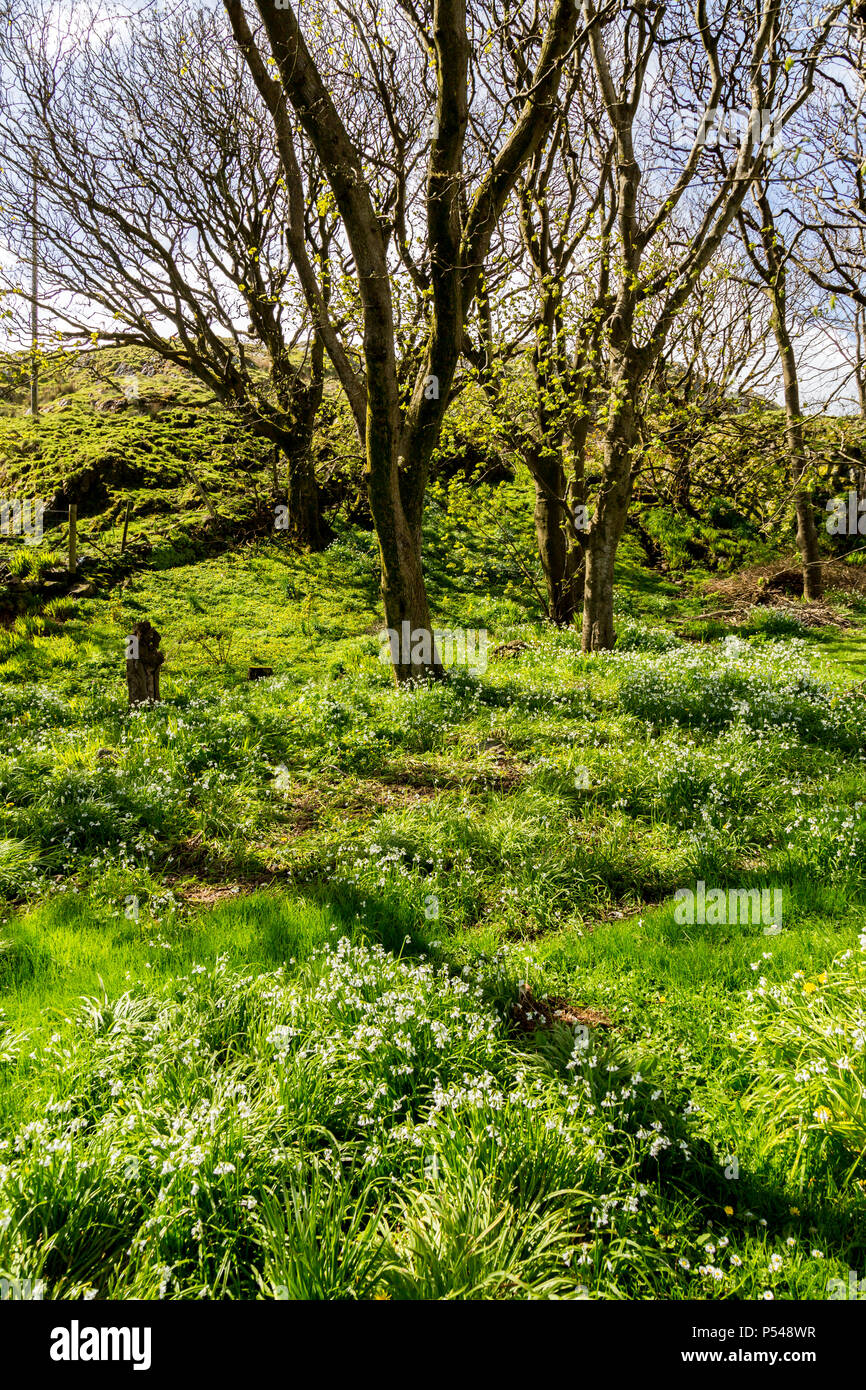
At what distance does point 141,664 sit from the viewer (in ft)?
35.7

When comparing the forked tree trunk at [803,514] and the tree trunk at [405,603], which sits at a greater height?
the forked tree trunk at [803,514]

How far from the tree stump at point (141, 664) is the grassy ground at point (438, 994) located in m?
0.73

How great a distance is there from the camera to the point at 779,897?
5191 mm

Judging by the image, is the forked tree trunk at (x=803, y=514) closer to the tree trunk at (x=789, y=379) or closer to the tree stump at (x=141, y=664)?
the tree trunk at (x=789, y=379)

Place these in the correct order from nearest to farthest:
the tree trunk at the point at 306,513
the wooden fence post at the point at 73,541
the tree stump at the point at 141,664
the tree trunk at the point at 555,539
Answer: the tree stump at the point at 141,664
the tree trunk at the point at 555,539
the wooden fence post at the point at 73,541
the tree trunk at the point at 306,513

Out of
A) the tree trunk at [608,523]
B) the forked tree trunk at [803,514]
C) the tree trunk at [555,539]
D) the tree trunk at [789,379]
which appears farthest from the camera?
the forked tree trunk at [803,514]

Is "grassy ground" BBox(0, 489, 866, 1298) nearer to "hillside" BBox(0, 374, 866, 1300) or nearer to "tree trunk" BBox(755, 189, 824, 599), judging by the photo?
"hillside" BBox(0, 374, 866, 1300)

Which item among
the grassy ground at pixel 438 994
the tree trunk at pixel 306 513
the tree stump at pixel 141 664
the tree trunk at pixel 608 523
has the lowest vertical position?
the grassy ground at pixel 438 994

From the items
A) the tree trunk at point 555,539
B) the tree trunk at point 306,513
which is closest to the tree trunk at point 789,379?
the tree trunk at point 555,539

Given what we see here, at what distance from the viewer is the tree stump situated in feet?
35.6

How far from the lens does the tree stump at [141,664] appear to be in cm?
1084

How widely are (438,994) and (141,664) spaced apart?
8290mm

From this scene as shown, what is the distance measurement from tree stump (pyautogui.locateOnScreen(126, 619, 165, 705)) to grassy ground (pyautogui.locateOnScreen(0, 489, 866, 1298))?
0.73 metres
